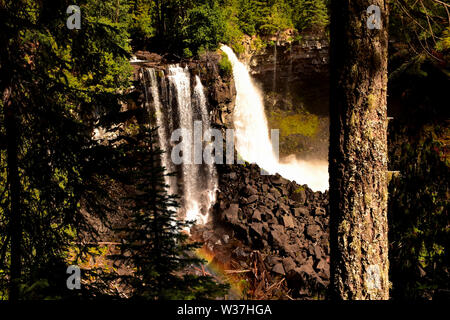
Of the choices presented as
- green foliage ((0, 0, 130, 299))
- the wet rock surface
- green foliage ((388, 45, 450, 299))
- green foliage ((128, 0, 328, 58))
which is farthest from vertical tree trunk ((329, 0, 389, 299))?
green foliage ((128, 0, 328, 58))

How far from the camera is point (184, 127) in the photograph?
15.8m

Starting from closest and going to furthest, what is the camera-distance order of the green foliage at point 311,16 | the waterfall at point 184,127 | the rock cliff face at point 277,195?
the rock cliff face at point 277,195
the waterfall at point 184,127
the green foliage at point 311,16

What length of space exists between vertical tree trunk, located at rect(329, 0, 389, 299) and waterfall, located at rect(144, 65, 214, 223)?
12.5 metres

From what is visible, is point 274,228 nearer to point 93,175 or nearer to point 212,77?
point 212,77

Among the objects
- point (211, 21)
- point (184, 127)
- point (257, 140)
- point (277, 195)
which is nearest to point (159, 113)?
point (184, 127)

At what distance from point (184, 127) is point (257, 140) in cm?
821

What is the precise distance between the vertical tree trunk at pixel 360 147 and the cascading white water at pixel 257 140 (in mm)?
17666

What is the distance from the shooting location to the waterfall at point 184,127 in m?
14.9

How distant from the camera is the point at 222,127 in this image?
18078mm

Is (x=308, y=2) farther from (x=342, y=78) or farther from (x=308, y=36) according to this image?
(x=342, y=78)

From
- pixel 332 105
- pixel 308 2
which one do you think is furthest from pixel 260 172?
pixel 308 2

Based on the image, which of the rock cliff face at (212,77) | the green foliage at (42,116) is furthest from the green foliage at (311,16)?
the green foliage at (42,116)

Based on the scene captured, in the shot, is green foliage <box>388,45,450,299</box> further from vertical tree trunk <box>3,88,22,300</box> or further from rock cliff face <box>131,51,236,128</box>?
rock cliff face <box>131,51,236,128</box>

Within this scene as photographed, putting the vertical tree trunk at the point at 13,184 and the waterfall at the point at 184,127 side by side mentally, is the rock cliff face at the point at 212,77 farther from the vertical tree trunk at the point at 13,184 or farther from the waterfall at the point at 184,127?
the vertical tree trunk at the point at 13,184
